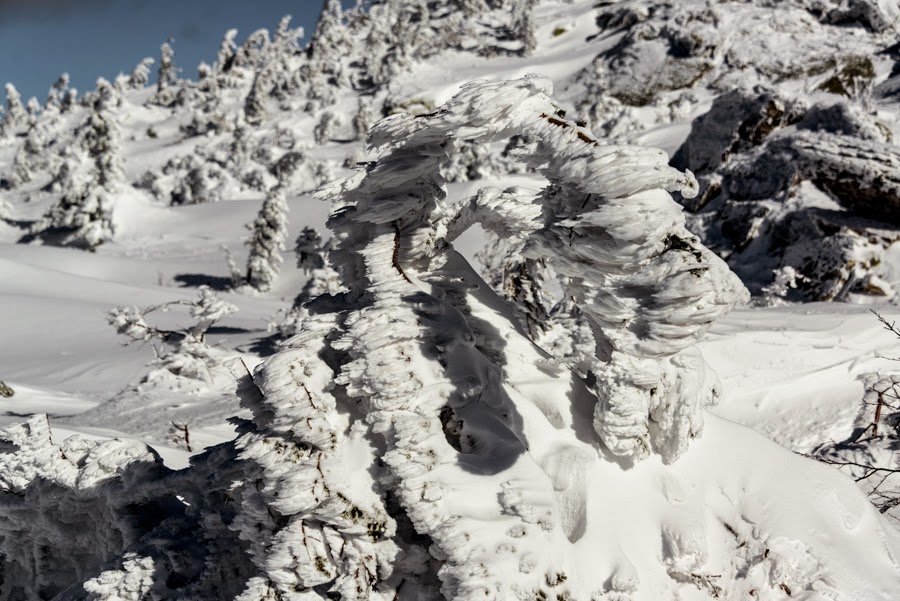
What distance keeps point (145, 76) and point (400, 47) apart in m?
40.8

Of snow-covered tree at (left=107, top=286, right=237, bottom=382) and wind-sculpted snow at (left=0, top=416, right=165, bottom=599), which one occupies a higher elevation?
wind-sculpted snow at (left=0, top=416, right=165, bottom=599)

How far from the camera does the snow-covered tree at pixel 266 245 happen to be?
3042cm

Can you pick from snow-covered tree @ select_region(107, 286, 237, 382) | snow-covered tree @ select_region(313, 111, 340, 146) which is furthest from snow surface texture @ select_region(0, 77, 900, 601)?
snow-covered tree @ select_region(313, 111, 340, 146)

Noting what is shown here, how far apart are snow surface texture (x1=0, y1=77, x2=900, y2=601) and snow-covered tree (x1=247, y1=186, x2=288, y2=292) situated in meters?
26.0

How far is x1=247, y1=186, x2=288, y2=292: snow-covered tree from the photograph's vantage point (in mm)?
30422

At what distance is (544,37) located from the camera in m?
74.4

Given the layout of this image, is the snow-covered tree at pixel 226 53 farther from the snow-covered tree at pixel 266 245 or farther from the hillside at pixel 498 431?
the hillside at pixel 498 431

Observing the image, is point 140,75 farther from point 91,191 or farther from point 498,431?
point 498,431

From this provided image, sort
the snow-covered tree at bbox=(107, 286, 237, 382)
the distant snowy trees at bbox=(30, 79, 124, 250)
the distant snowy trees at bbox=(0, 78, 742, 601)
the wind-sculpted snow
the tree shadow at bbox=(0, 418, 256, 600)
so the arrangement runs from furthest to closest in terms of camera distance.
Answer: the distant snowy trees at bbox=(30, 79, 124, 250)
the snow-covered tree at bbox=(107, 286, 237, 382)
the wind-sculpted snow
the tree shadow at bbox=(0, 418, 256, 600)
the distant snowy trees at bbox=(0, 78, 742, 601)

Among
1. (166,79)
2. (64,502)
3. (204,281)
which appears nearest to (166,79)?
(166,79)

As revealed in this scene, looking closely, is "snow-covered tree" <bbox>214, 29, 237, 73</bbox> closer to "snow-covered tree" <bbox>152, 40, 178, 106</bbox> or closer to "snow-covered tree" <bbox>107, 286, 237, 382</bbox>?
"snow-covered tree" <bbox>152, 40, 178, 106</bbox>

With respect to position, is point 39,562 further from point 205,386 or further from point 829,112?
point 829,112

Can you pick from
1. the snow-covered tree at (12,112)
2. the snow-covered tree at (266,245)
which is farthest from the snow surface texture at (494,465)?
the snow-covered tree at (12,112)

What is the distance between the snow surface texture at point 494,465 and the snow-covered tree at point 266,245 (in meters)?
26.0
